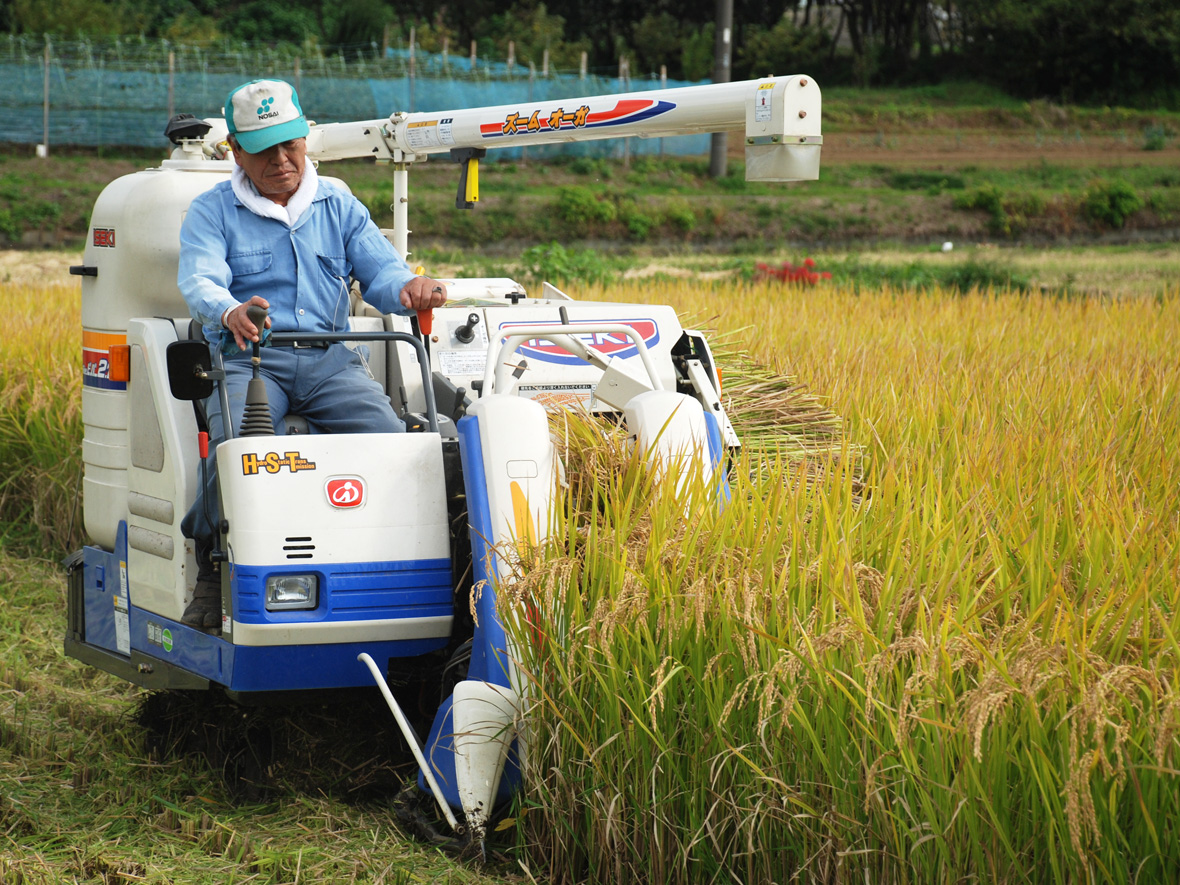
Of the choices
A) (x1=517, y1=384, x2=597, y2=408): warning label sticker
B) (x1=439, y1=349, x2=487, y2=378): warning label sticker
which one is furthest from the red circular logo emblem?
(x1=439, y1=349, x2=487, y2=378): warning label sticker

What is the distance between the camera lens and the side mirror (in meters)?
3.50

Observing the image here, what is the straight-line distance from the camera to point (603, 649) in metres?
2.88

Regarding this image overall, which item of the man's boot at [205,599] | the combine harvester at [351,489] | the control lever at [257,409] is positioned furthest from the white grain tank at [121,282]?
the control lever at [257,409]

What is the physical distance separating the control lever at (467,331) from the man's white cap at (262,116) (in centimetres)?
122

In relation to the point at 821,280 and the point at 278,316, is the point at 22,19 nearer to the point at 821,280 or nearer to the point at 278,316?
the point at 821,280

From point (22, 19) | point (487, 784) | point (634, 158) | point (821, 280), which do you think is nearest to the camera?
point (487, 784)

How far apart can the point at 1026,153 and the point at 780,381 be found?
30087 mm

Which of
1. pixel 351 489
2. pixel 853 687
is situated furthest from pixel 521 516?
pixel 853 687

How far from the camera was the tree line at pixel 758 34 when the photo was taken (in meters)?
36.2

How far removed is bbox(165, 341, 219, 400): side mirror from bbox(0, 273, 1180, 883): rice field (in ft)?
3.35

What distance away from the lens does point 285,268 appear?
4000mm

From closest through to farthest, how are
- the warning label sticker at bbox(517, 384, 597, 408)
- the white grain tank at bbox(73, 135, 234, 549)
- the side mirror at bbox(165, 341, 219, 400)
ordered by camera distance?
the side mirror at bbox(165, 341, 219, 400) → the white grain tank at bbox(73, 135, 234, 549) → the warning label sticker at bbox(517, 384, 597, 408)

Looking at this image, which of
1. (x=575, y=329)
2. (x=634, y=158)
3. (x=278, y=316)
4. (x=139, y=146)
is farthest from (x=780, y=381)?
(x=634, y=158)

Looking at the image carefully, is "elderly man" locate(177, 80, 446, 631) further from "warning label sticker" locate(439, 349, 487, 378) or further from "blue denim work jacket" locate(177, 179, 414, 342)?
"warning label sticker" locate(439, 349, 487, 378)
